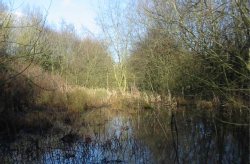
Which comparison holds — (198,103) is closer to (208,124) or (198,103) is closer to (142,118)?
(142,118)

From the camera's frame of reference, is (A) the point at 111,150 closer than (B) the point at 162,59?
Yes

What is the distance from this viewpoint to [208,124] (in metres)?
12.4

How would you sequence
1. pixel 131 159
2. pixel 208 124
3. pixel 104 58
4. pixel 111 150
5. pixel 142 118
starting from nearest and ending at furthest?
1. pixel 131 159
2. pixel 111 150
3. pixel 208 124
4. pixel 142 118
5. pixel 104 58

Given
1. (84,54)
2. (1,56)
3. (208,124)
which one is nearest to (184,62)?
(208,124)

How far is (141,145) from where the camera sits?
29.2ft

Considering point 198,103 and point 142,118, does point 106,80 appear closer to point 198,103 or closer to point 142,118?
point 198,103

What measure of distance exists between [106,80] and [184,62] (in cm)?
1355

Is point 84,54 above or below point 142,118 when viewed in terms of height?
above

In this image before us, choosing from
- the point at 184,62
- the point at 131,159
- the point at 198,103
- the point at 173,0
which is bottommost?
the point at 131,159

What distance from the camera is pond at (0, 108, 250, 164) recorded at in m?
7.59

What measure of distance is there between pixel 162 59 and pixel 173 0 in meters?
9.20

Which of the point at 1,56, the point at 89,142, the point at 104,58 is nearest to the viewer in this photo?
the point at 1,56

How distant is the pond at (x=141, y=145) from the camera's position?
7.59m

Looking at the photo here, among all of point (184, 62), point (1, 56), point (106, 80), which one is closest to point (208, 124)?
point (184, 62)
